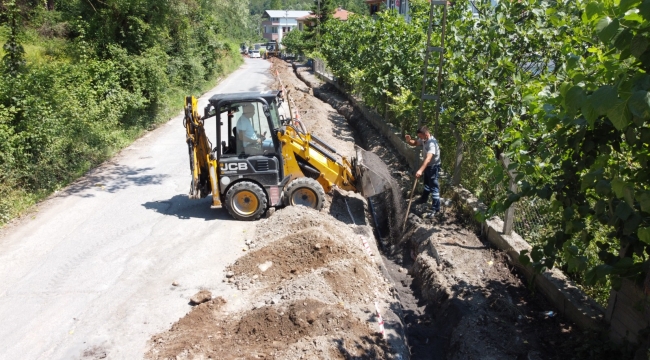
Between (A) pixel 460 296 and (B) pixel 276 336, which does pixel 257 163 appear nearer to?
(B) pixel 276 336

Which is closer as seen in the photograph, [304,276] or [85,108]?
[304,276]

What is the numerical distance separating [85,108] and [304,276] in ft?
32.1

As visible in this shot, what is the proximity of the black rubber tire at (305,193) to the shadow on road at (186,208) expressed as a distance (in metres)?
1.25

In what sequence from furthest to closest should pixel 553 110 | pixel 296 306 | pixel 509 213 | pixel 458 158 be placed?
pixel 458 158 → pixel 509 213 → pixel 296 306 → pixel 553 110

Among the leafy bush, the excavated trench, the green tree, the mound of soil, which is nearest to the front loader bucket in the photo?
the excavated trench

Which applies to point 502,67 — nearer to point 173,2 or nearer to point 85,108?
point 85,108

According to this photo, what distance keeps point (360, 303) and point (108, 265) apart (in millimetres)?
4063

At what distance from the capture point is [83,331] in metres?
6.24

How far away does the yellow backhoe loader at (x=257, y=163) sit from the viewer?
9273 millimetres

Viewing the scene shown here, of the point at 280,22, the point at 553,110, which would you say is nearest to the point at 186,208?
the point at 553,110

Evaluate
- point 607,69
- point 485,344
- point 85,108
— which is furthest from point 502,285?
point 85,108

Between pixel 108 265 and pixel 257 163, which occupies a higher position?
pixel 257 163

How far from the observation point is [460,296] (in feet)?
22.7

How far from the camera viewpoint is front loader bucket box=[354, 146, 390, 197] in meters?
9.48
